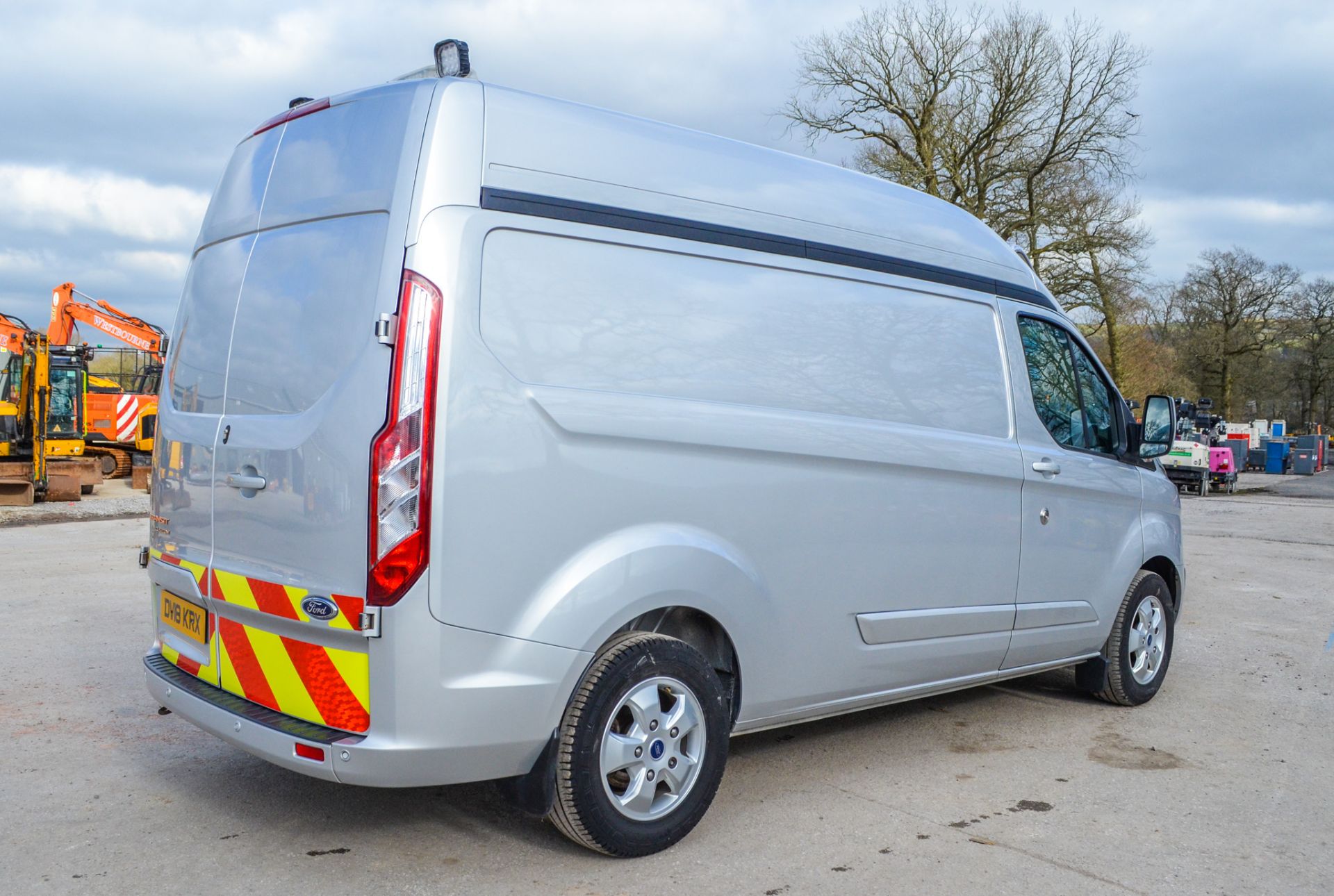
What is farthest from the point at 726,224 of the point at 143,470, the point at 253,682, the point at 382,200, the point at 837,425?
the point at 143,470

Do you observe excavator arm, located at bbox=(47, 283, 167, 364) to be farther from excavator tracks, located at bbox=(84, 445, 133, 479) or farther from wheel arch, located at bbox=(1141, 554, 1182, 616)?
wheel arch, located at bbox=(1141, 554, 1182, 616)

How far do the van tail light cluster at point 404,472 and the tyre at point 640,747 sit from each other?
686 mm

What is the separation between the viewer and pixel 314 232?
11.6 feet

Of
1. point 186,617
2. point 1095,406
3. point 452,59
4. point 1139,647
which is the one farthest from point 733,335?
point 1139,647

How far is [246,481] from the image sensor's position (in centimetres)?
345

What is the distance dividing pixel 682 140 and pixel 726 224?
0.32 m

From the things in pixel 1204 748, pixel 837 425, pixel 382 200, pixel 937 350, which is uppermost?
pixel 382 200

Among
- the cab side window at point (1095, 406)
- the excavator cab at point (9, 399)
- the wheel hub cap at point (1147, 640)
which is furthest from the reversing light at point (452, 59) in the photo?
the excavator cab at point (9, 399)

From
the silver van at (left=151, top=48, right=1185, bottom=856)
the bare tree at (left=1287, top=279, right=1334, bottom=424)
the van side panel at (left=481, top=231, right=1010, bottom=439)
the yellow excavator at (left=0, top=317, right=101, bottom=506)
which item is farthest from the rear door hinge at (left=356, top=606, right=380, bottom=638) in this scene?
the bare tree at (left=1287, top=279, right=1334, bottom=424)

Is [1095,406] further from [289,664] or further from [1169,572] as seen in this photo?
[289,664]

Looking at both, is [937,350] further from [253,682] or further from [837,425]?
[253,682]

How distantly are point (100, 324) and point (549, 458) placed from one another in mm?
23567

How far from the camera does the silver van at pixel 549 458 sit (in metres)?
3.15

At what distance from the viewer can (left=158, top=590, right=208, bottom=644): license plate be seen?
3.71m
